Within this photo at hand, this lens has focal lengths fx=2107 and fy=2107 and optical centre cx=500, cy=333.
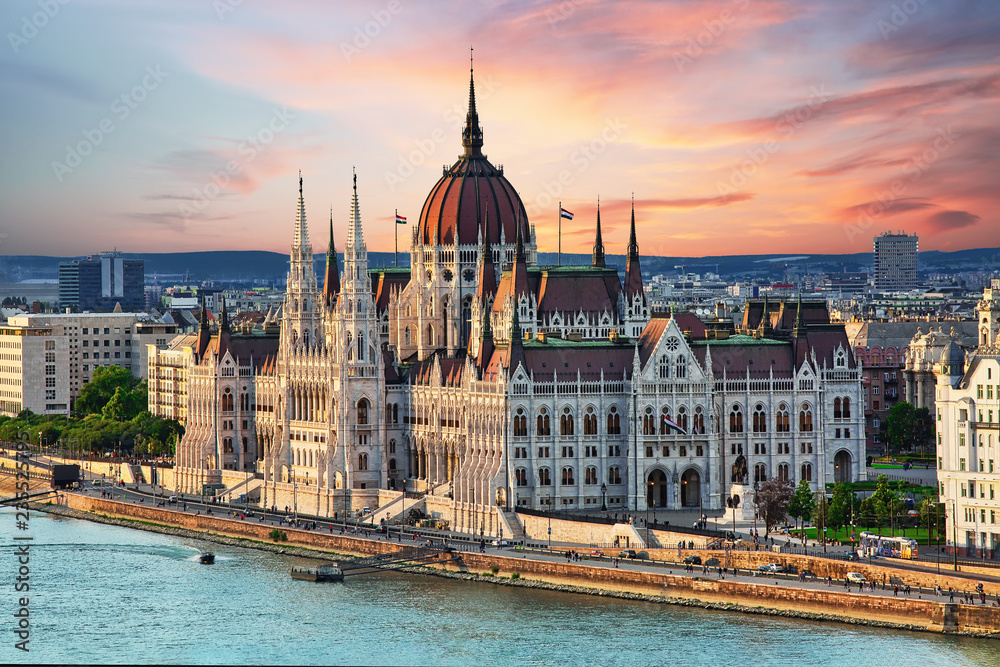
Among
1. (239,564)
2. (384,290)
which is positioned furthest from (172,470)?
(239,564)

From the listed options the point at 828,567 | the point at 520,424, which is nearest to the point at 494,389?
the point at 520,424

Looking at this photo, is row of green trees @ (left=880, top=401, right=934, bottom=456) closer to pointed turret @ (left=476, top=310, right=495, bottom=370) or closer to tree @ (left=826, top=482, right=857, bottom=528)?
pointed turret @ (left=476, top=310, right=495, bottom=370)

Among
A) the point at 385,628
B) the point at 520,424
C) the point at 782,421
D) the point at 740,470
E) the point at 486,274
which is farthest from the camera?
the point at 486,274

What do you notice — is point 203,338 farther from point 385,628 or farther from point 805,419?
point 385,628

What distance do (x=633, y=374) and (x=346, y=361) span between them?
27.0 m

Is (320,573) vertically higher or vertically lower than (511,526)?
lower

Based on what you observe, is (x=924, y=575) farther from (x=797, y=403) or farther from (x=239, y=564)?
(x=239, y=564)

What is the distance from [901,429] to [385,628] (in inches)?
3101

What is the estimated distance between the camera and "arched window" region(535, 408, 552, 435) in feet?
505

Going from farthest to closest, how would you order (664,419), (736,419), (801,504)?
(736,419), (664,419), (801,504)

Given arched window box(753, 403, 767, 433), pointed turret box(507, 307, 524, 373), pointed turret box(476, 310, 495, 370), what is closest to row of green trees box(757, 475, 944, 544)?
arched window box(753, 403, 767, 433)

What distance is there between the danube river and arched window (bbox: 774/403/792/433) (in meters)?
33.1

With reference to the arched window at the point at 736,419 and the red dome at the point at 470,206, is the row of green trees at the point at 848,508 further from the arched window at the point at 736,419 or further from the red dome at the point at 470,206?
the red dome at the point at 470,206

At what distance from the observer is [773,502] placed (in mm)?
142750
